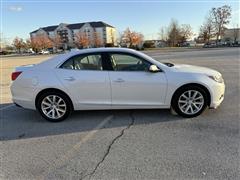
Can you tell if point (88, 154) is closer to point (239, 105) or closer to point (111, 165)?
point (111, 165)

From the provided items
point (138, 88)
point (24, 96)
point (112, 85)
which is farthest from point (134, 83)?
point (24, 96)

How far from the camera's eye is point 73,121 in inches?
215

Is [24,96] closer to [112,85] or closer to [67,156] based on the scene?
[112,85]

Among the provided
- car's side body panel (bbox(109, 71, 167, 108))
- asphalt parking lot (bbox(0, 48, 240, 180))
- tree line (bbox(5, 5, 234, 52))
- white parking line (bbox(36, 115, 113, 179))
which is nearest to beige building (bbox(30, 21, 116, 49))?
tree line (bbox(5, 5, 234, 52))

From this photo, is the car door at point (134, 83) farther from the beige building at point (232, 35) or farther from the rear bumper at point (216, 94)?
the beige building at point (232, 35)

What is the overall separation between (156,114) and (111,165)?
236 cm

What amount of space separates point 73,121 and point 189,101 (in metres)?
2.41

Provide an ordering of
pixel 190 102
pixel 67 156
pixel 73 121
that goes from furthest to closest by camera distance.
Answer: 1. pixel 73 121
2. pixel 190 102
3. pixel 67 156

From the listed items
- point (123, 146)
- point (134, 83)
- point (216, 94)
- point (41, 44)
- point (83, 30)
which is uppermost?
point (83, 30)

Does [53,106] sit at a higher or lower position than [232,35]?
lower

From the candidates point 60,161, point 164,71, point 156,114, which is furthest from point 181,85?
point 60,161

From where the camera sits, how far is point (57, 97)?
214 inches

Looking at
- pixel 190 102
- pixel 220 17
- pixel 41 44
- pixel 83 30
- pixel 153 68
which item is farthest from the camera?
pixel 83 30

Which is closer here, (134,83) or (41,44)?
(134,83)
